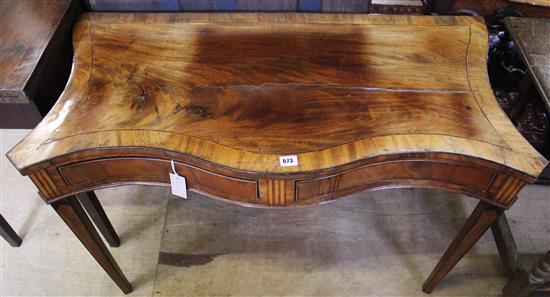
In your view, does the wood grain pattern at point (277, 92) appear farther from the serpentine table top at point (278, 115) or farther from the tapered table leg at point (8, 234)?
the tapered table leg at point (8, 234)

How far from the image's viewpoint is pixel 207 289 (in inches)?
48.3

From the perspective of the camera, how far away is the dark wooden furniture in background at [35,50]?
0.88m

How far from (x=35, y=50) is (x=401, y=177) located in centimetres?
86

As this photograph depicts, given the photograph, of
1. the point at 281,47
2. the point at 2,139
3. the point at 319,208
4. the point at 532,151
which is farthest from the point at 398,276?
the point at 2,139

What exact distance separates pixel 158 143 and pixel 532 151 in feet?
2.30

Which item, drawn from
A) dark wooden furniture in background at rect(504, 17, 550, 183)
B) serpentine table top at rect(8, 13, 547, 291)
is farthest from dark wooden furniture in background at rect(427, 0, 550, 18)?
serpentine table top at rect(8, 13, 547, 291)

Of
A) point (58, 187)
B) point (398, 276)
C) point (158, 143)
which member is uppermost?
point (158, 143)

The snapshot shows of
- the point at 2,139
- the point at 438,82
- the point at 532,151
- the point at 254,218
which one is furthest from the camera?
the point at 2,139

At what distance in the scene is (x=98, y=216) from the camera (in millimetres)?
1197

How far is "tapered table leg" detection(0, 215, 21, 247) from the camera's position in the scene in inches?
49.2

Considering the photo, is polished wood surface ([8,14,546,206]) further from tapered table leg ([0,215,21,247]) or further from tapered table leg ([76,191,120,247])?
tapered table leg ([0,215,21,247])

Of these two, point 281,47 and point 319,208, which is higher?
point 281,47

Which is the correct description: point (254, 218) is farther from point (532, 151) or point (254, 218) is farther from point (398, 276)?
point (532, 151)

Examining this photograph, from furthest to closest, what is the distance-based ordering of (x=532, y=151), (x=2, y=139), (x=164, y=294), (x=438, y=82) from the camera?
(x=2, y=139) < (x=164, y=294) < (x=438, y=82) < (x=532, y=151)
